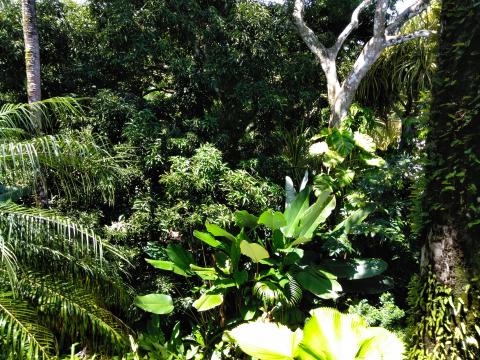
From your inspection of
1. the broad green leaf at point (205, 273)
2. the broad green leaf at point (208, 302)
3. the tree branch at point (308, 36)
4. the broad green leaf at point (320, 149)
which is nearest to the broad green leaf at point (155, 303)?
the broad green leaf at point (208, 302)

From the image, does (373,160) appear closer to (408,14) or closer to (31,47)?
(408,14)

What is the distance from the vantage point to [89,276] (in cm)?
368

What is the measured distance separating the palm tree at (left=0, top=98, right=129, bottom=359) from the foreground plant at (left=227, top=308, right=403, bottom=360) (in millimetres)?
1436

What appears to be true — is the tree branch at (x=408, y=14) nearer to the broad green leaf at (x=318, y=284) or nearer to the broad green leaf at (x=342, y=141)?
the broad green leaf at (x=342, y=141)

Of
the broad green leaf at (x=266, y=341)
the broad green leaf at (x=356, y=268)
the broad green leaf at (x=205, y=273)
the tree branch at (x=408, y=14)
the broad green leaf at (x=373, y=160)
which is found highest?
the tree branch at (x=408, y=14)

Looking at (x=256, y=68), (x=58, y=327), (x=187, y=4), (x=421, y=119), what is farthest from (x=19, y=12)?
(x=421, y=119)

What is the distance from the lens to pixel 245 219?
433 centimetres

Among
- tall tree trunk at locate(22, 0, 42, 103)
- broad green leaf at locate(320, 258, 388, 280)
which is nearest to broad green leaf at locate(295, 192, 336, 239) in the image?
broad green leaf at locate(320, 258, 388, 280)

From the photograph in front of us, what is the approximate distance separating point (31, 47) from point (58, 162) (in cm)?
190

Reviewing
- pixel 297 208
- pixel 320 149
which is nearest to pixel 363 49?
pixel 320 149

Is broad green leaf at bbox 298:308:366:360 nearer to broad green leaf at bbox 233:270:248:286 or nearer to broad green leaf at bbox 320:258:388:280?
broad green leaf at bbox 233:270:248:286

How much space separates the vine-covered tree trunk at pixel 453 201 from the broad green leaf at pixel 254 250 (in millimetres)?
1641

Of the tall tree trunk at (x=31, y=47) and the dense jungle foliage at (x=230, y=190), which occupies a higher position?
the tall tree trunk at (x=31, y=47)

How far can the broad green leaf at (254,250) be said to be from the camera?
3.99 m
